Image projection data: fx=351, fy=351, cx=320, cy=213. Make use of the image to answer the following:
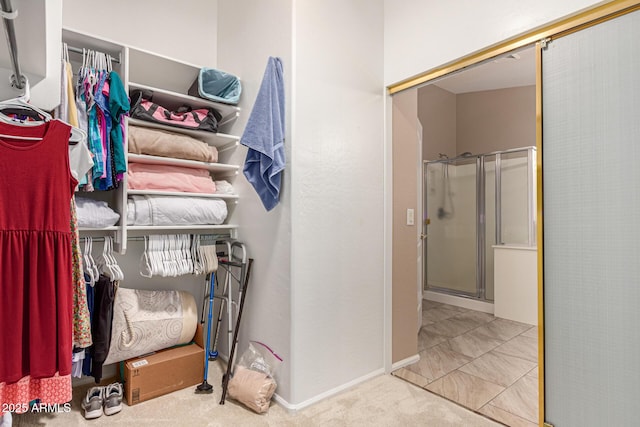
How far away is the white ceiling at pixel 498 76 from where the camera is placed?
4.09 meters

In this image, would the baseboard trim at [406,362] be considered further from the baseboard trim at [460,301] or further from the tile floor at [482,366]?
the baseboard trim at [460,301]

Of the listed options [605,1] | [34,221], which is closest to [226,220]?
[34,221]

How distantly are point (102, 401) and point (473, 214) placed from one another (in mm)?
4460

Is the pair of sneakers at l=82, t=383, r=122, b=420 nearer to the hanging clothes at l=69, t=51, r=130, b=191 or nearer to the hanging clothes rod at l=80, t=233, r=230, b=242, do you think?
the hanging clothes rod at l=80, t=233, r=230, b=242

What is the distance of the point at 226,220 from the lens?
106 inches

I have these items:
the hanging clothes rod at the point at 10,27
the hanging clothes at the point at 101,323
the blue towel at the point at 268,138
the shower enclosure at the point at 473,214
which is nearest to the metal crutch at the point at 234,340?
the blue towel at the point at 268,138

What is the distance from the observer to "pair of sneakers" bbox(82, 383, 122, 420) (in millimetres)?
1941

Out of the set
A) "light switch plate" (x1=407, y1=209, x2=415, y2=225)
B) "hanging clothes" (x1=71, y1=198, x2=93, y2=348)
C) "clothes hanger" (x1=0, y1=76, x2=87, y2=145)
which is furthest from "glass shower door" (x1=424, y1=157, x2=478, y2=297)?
"clothes hanger" (x1=0, y1=76, x2=87, y2=145)

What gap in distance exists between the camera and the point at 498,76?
4.57 metres

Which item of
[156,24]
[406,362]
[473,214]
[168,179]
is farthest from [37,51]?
[473,214]

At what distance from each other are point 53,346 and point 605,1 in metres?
2.72

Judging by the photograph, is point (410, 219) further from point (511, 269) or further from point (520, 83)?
point (520, 83)

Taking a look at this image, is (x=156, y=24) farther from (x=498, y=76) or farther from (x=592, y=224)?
(x=498, y=76)

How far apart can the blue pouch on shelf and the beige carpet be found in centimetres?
194
